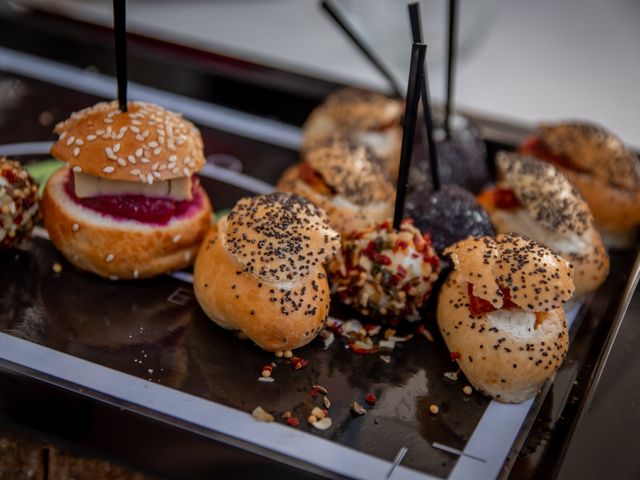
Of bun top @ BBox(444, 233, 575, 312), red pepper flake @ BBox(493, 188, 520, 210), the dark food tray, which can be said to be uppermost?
bun top @ BBox(444, 233, 575, 312)

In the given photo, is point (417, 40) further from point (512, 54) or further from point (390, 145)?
point (512, 54)

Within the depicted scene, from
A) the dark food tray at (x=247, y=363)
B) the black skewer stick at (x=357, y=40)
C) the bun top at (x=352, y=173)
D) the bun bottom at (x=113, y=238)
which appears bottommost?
the dark food tray at (x=247, y=363)

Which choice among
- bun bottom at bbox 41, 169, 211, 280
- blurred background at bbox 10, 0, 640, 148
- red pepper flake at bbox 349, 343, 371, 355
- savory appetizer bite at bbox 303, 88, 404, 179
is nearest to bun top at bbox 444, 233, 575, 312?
red pepper flake at bbox 349, 343, 371, 355

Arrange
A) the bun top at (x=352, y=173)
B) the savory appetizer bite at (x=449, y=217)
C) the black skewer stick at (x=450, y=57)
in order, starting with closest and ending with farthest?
1. the savory appetizer bite at (x=449, y=217)
2. the bun top at (x=352, y=173)
3. the black skewer stick at (x=450, y=57)

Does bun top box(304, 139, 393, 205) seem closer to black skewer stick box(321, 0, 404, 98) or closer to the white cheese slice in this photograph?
black skewer stick box(321, 0, 404, 98)

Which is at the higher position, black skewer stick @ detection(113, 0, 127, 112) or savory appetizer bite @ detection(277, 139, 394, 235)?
black skewer stick @ detection(113, 0, 127, 112)

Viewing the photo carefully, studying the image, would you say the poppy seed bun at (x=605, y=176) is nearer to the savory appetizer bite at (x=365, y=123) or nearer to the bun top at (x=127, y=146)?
the savory appetizer bite at (x=365, y=123)

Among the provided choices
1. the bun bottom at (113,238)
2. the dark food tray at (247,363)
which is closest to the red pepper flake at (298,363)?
the dark food tray at (247,363)
